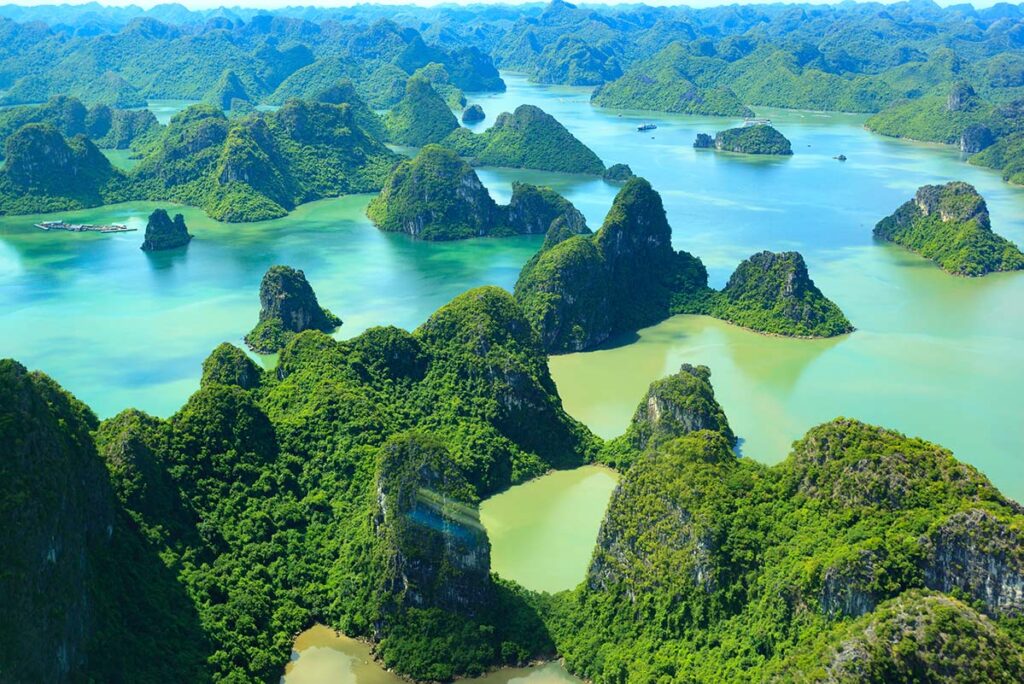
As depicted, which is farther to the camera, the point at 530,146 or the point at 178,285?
the point at 530,146

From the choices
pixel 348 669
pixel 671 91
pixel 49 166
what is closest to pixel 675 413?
pixel 348 669

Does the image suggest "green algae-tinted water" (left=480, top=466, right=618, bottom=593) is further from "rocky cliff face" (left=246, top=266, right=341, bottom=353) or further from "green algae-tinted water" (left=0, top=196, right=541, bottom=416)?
"rocky cliff face" (left=246, top=266, right=341, bottom=353)

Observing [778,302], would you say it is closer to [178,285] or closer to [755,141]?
[178,285]

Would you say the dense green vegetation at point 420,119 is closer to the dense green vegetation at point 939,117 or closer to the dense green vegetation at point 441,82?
the dense green vegetation at point 441,82

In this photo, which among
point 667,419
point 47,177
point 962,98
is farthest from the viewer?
point 962,98

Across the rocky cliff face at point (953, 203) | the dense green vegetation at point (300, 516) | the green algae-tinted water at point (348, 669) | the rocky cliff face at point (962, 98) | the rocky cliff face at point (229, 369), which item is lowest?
the green algae-tinted water at point (348, 669)

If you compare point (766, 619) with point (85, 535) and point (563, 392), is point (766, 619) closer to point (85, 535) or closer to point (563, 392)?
point (85, 535)

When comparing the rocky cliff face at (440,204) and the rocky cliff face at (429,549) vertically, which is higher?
the rocky cliff face at (440,204)

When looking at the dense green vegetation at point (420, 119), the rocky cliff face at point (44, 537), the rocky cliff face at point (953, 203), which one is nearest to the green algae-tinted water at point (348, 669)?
the rocky cliff face at point (44, 537)
